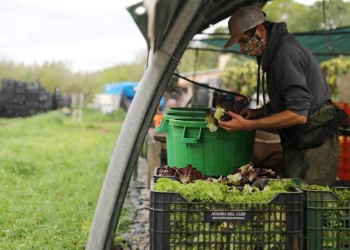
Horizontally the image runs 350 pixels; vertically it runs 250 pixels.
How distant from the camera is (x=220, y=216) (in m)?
2.96

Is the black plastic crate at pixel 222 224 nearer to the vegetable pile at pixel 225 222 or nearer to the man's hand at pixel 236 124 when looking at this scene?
the vegetable pile at pixel 225 222

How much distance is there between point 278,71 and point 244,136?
677mm

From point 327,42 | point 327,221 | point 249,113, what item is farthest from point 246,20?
point 327,42

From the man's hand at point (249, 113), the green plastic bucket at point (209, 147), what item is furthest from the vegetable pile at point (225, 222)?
the man's hand at point (249, 113)

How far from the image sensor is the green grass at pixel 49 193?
5576 millimetres

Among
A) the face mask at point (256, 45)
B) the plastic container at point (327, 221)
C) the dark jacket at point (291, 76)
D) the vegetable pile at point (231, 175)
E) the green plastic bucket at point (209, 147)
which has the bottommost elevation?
the plastic container at point (327, 221)

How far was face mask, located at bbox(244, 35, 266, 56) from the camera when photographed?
3988mm

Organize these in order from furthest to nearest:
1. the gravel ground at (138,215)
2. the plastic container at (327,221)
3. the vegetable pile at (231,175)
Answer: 1. the gravel ground at (138,215)
2. the vegetable pile at (231,175)
3. the plastic container at (327,221)

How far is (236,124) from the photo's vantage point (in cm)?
384

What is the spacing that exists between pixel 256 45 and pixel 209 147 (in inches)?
33.2

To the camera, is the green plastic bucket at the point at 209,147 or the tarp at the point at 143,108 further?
the green plastic bucket at the point at 209,147

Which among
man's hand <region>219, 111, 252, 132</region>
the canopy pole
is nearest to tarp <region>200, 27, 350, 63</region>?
man's hand <region>219, 111, 252, 132</region>

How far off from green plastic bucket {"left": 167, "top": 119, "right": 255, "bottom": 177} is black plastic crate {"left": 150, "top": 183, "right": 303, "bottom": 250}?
120 cm

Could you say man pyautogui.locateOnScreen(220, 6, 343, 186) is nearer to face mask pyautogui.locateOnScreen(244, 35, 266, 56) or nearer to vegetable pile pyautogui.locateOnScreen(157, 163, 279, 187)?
face mask pyautogui.locateOnScreen(244, 35, 266, 56)
